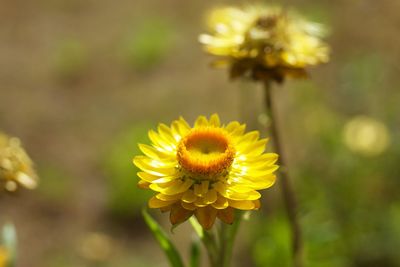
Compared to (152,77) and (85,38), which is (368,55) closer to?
(152,77)

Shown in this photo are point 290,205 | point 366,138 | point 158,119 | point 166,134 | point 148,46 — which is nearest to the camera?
point 166,134

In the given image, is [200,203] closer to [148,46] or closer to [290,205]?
[290,205]

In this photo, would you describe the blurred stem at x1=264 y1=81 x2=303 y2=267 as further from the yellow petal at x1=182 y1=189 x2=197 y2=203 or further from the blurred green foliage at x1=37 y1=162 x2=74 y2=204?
the blurred green foliage at x1=37 y1=162 x2=74 y2=204

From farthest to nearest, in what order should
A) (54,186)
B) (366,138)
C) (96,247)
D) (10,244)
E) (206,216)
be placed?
(54,186), (96,247), (366,138), (10,244), (206,216)

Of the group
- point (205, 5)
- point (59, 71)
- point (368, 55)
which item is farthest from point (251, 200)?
point (205, 5)

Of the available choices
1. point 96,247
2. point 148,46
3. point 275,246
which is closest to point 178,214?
point 275,246
